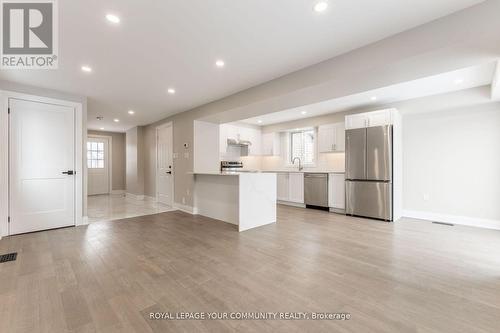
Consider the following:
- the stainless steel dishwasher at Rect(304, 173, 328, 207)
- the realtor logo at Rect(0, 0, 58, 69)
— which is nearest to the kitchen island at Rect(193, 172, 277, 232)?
the stainless steel dishwasher at Rect(304, 173, 328, 207)

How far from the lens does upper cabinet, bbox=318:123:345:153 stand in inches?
228

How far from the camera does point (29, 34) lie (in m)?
2.36

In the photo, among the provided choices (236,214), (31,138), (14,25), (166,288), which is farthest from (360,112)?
(31,138)

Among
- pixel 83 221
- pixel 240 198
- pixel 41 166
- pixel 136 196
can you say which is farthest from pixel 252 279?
pixel 136 196

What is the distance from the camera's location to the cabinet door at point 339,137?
576 centimetres

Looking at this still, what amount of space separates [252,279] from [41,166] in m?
4.34

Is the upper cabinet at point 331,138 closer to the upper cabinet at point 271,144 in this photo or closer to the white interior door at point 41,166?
the upper cabinet at point 271,144

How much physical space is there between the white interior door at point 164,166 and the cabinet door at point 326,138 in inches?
169

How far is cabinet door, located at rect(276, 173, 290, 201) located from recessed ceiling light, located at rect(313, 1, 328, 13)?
506cm

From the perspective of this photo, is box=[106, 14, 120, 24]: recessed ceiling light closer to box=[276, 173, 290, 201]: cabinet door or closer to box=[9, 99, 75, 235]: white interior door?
box=[9, 99, 75, 235]: white interior door

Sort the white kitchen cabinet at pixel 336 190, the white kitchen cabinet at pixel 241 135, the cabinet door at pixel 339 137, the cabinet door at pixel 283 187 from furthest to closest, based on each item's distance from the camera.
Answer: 1. the white kitchen cabinet at pixel 241 135
2. the cabinet door at pixel 283 187
3. the cabinet door at pixel 339 137
4. the white kitchen cabinet at pixel 336 190

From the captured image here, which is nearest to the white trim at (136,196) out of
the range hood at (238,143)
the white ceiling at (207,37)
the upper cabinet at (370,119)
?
the range hood at (238,143)

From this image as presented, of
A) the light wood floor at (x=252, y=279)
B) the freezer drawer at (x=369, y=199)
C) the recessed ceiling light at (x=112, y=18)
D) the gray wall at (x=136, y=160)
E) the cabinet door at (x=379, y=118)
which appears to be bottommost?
the light wood floor at (x=252, y=279)

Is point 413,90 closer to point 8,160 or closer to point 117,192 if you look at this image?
point 8,160
